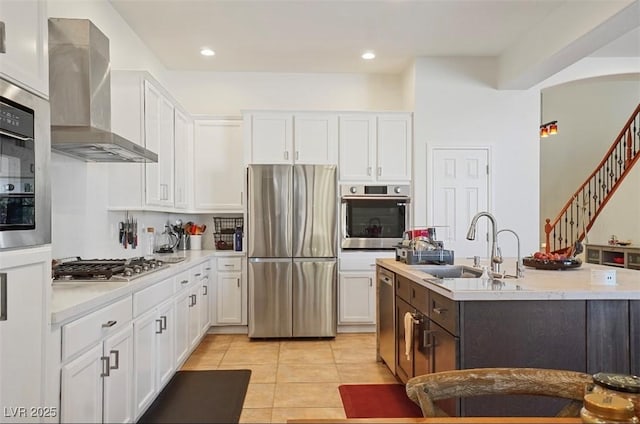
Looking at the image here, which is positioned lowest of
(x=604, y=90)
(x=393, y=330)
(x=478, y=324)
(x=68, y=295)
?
(x=393, y=330)

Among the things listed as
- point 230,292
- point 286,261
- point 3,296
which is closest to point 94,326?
point 3,296

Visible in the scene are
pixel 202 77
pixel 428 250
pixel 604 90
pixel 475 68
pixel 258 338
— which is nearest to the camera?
pixel 428 250

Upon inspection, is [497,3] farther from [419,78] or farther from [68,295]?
[68,295]

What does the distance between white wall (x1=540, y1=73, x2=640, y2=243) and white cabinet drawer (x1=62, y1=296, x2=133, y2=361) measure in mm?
8390

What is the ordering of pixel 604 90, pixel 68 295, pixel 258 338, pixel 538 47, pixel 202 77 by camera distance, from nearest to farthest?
pixel 68 295 < pixel 538 47 < pixel 258 338 < pixel 202 77 < pixel 604 90

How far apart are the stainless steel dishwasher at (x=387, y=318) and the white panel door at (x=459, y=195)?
1.45 meters

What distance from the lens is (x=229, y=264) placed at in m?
4.69

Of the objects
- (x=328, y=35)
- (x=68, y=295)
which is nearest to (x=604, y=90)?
(x=328, y=35)

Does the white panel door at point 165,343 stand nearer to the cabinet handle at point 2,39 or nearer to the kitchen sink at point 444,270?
the kitchen sink at point 444,270

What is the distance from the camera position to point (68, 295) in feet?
6.55

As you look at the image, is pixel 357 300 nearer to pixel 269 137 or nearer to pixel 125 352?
pixel 269 137

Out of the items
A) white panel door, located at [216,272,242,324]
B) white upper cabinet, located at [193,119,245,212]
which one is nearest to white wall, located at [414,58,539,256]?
white upper cabinet, located at [193,119,245,212]

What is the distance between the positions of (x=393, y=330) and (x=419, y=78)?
289 centimetres

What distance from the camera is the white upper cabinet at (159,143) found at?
349 centimetres
